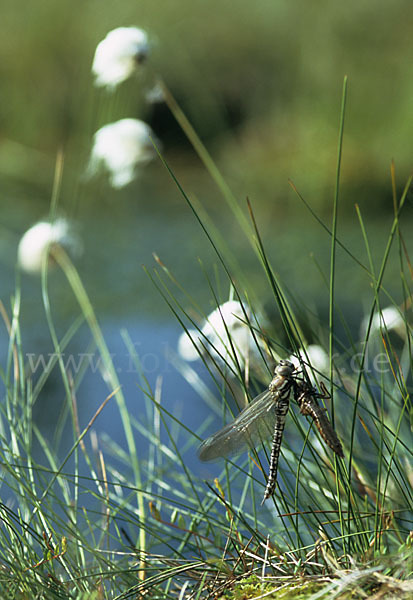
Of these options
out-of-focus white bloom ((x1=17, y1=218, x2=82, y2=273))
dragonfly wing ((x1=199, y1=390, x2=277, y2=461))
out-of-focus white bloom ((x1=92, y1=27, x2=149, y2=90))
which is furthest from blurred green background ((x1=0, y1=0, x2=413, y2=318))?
dragonfly wing ((x1=199, y1=390, x2=277, y2=461))

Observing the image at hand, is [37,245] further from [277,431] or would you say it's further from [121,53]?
[277,431]

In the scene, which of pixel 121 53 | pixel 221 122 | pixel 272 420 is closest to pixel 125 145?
pixel 121 53

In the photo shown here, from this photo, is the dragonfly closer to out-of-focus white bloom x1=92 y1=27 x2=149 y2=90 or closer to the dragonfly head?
the dragonfly head

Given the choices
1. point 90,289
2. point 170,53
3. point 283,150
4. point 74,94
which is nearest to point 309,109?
point 283,150

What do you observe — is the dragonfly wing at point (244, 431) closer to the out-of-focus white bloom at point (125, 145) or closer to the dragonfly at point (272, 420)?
the dragonfly at point (272, 420)

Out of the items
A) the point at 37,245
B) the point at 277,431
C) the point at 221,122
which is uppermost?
the point at 221,122

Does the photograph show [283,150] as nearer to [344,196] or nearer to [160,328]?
[344,196]
